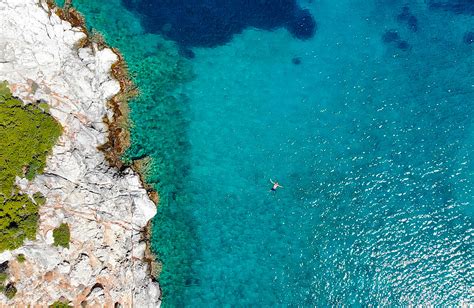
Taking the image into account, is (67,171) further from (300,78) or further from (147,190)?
(300,78)

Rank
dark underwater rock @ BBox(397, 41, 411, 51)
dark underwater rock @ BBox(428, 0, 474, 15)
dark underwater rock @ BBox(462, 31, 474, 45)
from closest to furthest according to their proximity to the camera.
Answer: dark underwater rock @ BBox(397, 41, 411, 51)
dark underwater rock @ BBox(462, 31, 474, 45)
dark underwater rock @ BBox(428, 0, 474, 15)

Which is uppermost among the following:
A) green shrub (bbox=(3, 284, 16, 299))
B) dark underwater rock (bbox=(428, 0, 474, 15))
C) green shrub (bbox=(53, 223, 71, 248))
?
dark underwater rock (bbox=(428, 0, 474, 15))

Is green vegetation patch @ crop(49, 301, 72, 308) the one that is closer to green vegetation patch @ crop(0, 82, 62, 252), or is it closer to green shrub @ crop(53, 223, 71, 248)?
green shrub @ crop(53, 223, 71, 248)

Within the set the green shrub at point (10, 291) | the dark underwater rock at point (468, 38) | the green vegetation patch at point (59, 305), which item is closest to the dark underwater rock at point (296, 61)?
the dark underwater rock at point (468, 38)

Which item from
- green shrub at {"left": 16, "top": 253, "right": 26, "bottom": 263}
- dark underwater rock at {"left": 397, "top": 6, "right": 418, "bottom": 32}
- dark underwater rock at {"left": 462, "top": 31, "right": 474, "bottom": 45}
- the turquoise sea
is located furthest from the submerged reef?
green shrub at {"left": 16, "top": 253, "right": 26, "bottom": 263}

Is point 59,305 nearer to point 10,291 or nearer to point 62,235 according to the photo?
point 10,291

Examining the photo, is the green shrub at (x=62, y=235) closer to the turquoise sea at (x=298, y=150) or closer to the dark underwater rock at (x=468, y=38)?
the turquoise sea at (x=298, y=150)

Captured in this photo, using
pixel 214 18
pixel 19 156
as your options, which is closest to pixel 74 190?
pixel 19 156

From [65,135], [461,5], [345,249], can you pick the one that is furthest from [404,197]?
[65,135]
